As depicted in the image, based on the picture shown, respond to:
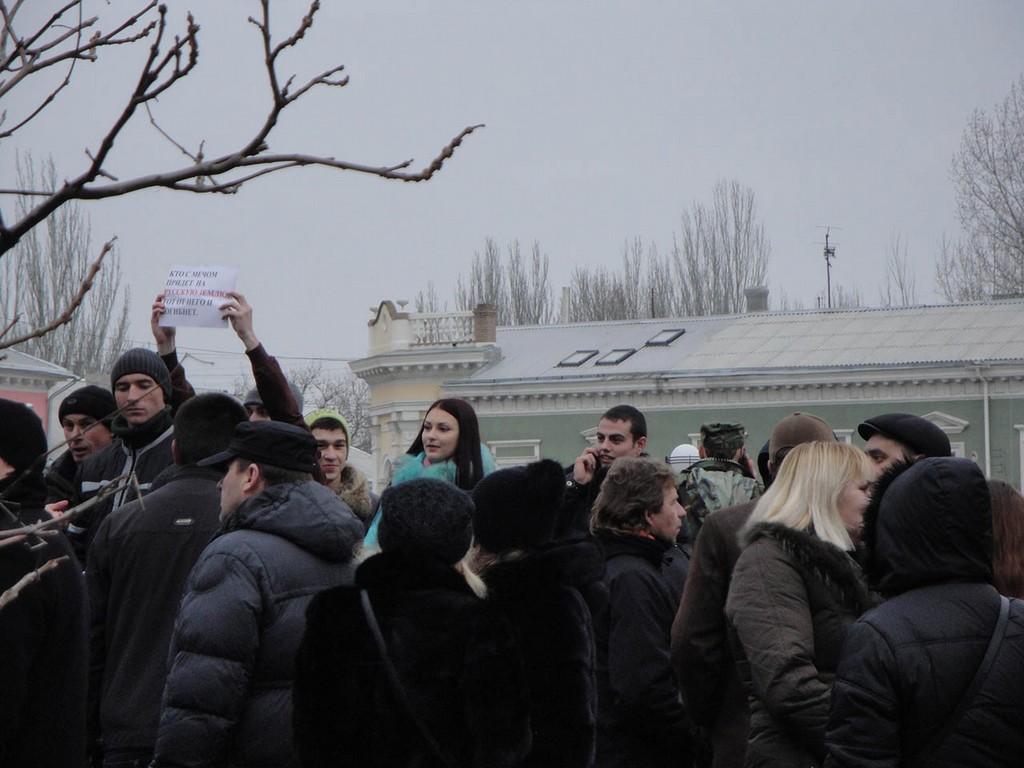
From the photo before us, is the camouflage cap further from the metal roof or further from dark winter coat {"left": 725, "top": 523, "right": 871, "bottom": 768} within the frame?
the metal roof

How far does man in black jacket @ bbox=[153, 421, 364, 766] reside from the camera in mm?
4297

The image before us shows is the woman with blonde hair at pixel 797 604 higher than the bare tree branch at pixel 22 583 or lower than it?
lower

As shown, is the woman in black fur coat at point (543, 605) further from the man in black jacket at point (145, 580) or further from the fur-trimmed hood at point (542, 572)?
the man in black jacket at point (145, 580)

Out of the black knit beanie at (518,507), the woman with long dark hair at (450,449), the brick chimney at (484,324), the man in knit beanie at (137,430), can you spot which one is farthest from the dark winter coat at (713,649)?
the brick chimney at (484,324)

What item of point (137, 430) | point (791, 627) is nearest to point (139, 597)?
point (137, 430)

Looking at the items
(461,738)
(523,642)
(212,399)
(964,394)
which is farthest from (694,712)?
Result: (964,394)

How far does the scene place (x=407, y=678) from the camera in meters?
→ 3.93

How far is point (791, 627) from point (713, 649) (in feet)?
2.22

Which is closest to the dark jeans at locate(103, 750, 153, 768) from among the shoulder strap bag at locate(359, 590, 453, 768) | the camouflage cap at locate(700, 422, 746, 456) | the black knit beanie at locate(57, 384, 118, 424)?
the shoulder strap bag at locate(359, 590, 453, 768)

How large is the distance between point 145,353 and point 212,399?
1112 mm

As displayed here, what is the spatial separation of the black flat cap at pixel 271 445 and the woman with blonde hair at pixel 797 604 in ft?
4.74

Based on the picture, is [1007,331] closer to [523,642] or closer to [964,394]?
[964,394]

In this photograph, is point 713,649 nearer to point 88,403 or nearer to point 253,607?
point 253,607

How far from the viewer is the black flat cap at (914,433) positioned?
611 cm
